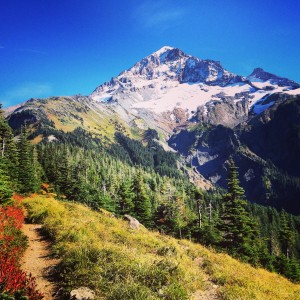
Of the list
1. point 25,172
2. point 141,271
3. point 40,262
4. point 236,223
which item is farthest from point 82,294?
point 25,172

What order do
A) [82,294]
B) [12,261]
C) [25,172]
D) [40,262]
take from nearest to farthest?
[82,294] → [12,261] → [40,262] → [25,172]

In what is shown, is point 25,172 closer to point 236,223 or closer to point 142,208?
point 142,208

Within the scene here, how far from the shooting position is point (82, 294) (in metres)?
9.84

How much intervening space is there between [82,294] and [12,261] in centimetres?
454

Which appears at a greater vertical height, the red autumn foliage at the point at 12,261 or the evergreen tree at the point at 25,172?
the evergreen tree at the point at 25,172

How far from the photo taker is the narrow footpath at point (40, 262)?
11133mm

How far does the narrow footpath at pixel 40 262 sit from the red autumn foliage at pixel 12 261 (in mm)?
396

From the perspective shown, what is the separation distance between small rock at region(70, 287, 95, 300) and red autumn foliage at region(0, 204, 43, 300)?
46.0 inches

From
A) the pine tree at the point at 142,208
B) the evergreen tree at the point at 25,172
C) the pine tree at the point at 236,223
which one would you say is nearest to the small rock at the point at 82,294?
the pine tree at the point at 236,223

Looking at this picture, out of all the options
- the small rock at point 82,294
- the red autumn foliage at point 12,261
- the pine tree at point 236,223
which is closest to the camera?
the red autumn foliage at point 12,261

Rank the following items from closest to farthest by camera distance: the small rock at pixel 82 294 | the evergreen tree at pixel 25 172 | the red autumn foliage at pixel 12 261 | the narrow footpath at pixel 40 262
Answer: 1. the red autumn foliage at pixel 12 261
2. the small rock at pixel 82 294
3. the narrow footpath at pixel 40 262
4. the evergreen tree at pixel 25 172

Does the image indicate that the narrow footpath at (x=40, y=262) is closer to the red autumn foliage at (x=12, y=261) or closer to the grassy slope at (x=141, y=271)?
the red autumn foliage at (x=12, y=261)

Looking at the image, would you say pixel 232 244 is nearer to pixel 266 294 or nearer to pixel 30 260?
pixel 266 294

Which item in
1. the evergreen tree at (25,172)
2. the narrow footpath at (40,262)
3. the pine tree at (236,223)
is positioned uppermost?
the evergreen tree at (25,172)
